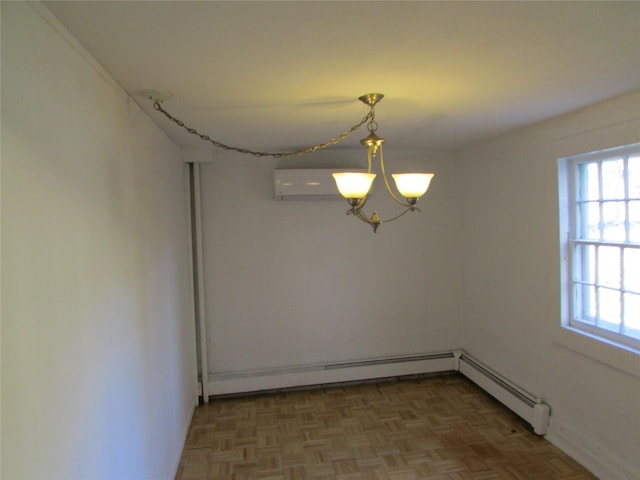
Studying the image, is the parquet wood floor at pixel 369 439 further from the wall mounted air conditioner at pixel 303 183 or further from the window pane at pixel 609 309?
the wall mounted air conditioner at pixel 303 183

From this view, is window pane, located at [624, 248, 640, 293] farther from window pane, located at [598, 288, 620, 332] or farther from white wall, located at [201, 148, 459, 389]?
white wall, located at [201, 148, 459, 389]

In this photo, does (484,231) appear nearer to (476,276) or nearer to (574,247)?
(476,276)

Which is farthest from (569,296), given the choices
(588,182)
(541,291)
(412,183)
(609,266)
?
(412,183)

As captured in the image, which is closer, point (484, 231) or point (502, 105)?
point (502, 105)

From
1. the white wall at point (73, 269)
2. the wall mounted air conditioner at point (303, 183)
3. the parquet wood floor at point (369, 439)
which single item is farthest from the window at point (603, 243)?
the white wall at point (73, 269)

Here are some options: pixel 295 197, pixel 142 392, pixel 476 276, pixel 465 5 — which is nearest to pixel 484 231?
pixel 476 276

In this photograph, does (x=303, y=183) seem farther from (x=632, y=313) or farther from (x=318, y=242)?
Answer: (x=632, y=313)

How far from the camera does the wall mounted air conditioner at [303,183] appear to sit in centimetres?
369

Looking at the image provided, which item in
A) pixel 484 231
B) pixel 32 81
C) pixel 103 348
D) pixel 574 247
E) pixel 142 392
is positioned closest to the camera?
pixel 32 81

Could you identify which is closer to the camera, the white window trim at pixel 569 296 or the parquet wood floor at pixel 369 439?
the white window trim at pixel 569 296

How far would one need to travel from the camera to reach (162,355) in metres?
2.55

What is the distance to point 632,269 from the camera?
2.44 metres

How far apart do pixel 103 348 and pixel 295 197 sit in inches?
97.9

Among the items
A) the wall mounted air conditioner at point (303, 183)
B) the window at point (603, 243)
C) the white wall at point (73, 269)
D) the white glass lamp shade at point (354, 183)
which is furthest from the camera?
the wall mounted air conditioner at point (303, 183)
